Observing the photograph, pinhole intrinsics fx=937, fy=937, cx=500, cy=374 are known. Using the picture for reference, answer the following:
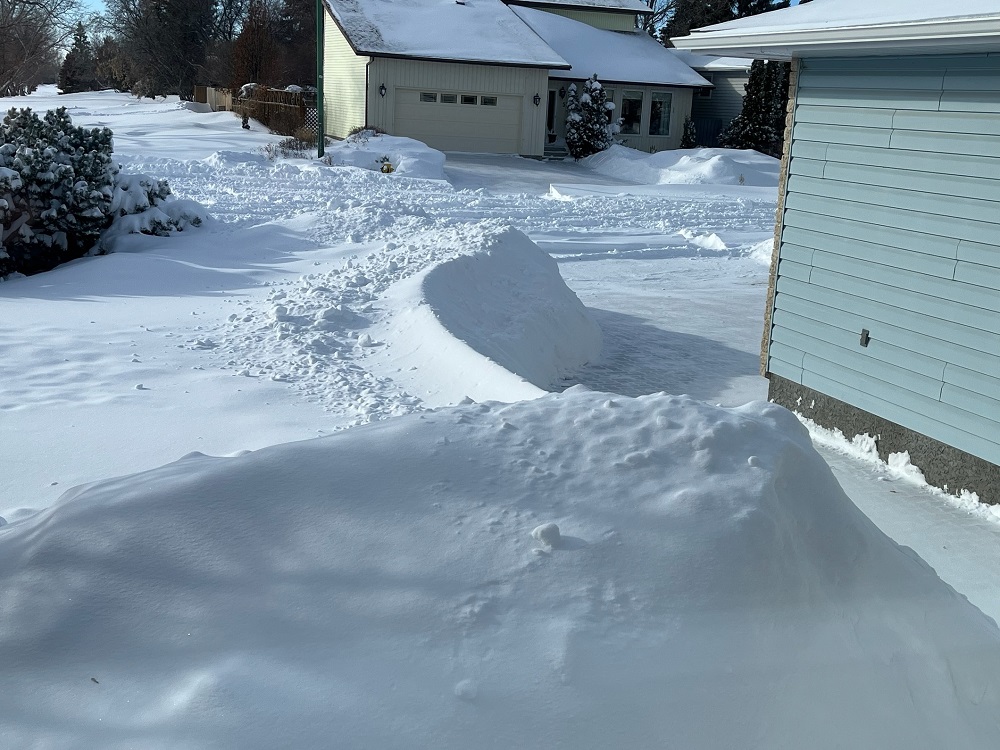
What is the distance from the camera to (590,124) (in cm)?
2894

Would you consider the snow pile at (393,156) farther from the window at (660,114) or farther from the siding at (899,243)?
the siding at (899,243)

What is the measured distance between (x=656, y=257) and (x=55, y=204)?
843 cm

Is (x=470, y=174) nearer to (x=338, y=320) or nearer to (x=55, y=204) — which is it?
(x=55, y=204)

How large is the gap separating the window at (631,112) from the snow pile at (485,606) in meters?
29.8

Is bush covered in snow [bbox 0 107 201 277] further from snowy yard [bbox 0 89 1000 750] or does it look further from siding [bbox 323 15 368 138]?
siding [bbox 323 15 368 138]

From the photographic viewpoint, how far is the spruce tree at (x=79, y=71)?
6031cm

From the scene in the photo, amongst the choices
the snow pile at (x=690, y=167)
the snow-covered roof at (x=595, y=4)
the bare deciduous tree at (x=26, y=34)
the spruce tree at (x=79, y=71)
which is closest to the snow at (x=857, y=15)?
the snow pile at (x=690, y=167)

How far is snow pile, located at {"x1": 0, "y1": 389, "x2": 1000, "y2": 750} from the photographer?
2.35 meters

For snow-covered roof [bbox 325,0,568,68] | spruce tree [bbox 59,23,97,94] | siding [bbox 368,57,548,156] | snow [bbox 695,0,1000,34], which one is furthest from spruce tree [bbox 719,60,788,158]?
spruce tree [bbox 59,23,97,94]

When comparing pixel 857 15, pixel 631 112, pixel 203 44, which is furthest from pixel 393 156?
pixel 203 44

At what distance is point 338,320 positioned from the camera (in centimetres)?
797

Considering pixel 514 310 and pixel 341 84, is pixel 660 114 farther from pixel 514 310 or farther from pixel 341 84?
pixel 514 310

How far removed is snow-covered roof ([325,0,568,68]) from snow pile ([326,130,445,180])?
4.46 m

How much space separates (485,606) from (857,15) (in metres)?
5.65
